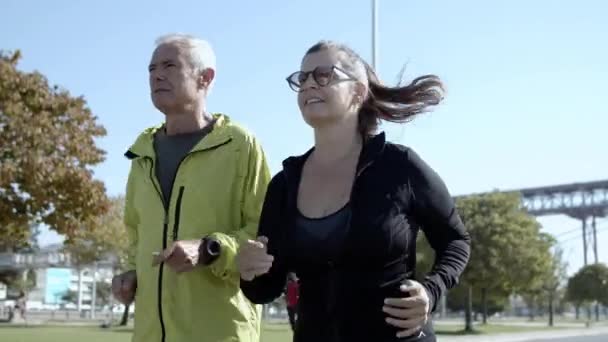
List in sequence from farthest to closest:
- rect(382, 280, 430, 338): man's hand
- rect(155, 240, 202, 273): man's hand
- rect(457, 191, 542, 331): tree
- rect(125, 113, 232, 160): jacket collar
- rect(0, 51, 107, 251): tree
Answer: rect(457, 191, 542, 331): tree → rect(0, 51, 107, 251): tree → rect(125, 113, 232, 160): jacket collar → rect(155, 240, 202, 273): man's hand → rect(382, 280, 430, 338): man's hand

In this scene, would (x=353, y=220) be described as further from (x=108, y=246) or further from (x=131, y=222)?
(x=108, y=246)

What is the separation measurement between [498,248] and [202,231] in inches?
1354

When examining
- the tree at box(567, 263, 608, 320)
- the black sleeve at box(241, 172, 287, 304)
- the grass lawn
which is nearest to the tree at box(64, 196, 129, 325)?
the grass lawn

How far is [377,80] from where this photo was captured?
274cm

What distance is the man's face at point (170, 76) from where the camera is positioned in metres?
3.29

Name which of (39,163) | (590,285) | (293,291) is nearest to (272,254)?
(293,291)

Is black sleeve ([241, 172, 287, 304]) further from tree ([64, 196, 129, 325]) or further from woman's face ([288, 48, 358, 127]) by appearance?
tree ([64, 196, 129, 325])

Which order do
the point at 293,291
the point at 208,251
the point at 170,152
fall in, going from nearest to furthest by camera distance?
the point at 293,291
the point at 208,251
the point at 170,152

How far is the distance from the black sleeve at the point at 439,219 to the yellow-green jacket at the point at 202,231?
830 millimetres

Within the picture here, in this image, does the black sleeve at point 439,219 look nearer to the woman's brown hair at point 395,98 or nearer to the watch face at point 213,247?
the woman's brown hair at point 395,98

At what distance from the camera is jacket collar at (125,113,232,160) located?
10.7 ft

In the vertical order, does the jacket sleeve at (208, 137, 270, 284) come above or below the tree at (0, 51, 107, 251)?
below

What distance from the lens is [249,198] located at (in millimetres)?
3266

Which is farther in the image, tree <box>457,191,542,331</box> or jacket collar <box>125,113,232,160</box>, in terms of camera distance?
tree <box>457,191,542,331</box>
